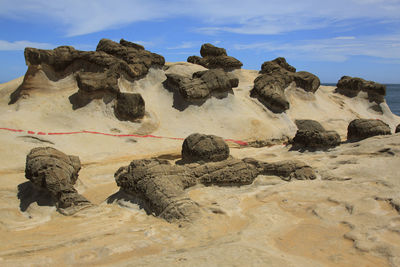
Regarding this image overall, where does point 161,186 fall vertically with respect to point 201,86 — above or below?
below

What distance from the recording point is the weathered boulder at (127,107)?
1275 cm

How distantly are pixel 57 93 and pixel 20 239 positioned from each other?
1002cm

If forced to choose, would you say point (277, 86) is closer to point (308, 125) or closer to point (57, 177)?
Answer: point (308, 125)

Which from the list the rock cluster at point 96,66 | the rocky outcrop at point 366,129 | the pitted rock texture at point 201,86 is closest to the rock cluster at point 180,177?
the rocky outcrop at point 366,129

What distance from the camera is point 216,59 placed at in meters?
21.5

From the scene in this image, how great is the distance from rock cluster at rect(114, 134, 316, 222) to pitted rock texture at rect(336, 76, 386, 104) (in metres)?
16.1

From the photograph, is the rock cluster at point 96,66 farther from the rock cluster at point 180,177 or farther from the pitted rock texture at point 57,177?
the rock cluster at point 180,177

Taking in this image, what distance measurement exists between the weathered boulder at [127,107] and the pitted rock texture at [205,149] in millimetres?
4564

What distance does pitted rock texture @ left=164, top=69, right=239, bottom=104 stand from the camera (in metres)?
14.1

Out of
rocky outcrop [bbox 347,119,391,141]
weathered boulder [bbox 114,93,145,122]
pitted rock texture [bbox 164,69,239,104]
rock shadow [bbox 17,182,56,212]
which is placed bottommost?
rock shadow [bbox 17,182,56,212]

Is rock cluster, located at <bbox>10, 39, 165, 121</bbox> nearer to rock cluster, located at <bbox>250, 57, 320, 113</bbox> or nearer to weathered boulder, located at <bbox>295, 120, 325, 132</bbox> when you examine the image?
rock cluster, located at <bbox>250, 57, 320, 113</bbox>

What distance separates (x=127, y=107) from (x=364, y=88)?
51.6 feet

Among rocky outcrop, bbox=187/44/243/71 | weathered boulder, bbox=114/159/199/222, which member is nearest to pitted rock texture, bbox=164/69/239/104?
rocky outcrop, bbox=187/44/243/71

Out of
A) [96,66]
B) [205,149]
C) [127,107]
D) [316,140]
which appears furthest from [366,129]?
[96,66]
